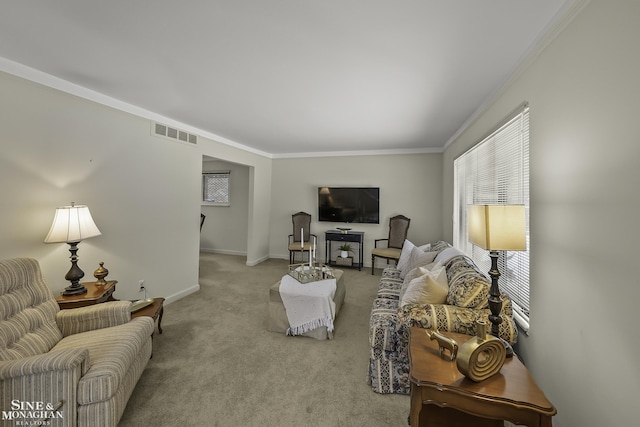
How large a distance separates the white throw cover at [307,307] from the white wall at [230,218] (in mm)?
4085

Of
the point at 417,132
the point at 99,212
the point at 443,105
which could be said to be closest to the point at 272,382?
the point at 99,212

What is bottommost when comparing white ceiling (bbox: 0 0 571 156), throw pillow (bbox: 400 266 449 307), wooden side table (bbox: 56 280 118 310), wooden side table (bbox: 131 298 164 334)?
wooden side table (bbox: 131 298 164 334)

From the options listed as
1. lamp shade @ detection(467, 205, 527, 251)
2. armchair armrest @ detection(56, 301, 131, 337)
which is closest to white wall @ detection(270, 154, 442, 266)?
lamp shade @ detection(467, 205, 527, 251)

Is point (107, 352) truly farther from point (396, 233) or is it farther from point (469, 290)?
point (396, 233)

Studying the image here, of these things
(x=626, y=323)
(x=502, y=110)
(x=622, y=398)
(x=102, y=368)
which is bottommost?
(x=102, y=368)

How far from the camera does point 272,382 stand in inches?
78.4

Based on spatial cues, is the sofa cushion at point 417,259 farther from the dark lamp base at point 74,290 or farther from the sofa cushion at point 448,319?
the dark lamp base at point 74,290

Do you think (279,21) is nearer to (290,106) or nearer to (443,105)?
(290,106)

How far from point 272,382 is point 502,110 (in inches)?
120

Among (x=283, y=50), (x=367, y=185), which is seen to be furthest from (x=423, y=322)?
(x=367, y=185)

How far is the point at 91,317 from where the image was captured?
6.27 feet

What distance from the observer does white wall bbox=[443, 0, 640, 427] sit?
100 cm

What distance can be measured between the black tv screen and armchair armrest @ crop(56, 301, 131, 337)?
402 centimetres

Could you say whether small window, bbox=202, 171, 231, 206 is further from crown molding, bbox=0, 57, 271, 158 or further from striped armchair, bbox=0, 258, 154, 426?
striped armchair, bbox=0, 258, 154, 426
